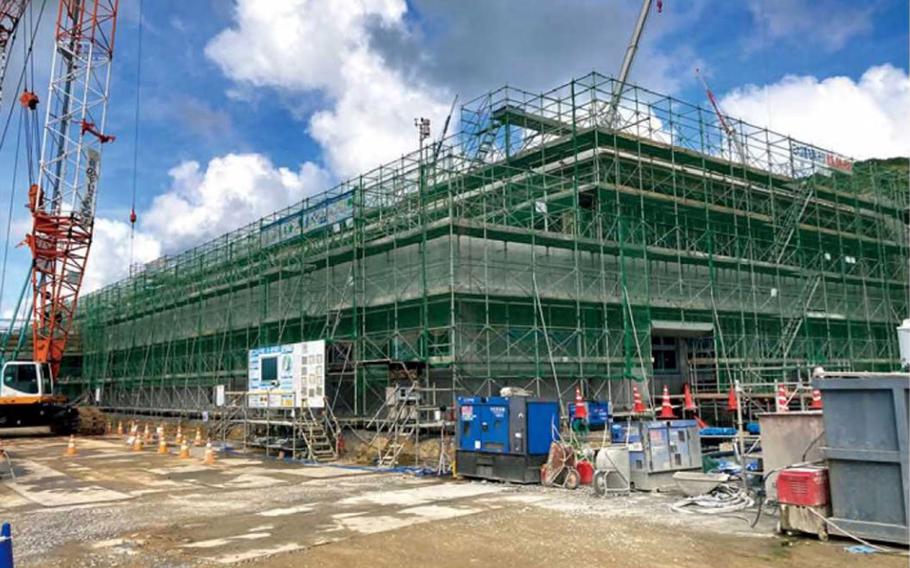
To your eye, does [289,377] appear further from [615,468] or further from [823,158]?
[823,158]

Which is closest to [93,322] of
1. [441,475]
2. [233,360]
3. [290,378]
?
[233,360]

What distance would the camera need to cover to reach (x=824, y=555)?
8.85 meters

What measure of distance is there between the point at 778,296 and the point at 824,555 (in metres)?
24.5

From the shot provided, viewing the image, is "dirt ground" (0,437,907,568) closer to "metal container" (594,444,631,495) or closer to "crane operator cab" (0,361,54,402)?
"metal container" (594,444,631,495)

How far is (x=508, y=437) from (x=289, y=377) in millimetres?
9721

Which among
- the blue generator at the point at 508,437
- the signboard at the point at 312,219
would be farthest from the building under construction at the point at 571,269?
the blue generator at the point at 508,437

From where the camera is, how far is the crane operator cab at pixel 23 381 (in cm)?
3430

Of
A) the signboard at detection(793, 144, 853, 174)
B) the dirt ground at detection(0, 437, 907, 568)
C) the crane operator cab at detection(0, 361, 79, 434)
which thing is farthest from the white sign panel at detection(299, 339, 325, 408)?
the signboard at detection(793, 144, 853, 174)

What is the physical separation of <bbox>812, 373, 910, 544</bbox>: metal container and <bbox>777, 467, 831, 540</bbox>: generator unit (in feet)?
0.43

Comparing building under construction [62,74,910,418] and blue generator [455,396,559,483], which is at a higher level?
building under construction [62,74,910,418]

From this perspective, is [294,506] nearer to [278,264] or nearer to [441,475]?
[441,475]

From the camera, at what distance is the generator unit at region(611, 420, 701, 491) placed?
14.4 metres

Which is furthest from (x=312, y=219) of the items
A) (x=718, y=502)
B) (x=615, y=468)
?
(x=718, y=502)

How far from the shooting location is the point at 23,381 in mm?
34906
